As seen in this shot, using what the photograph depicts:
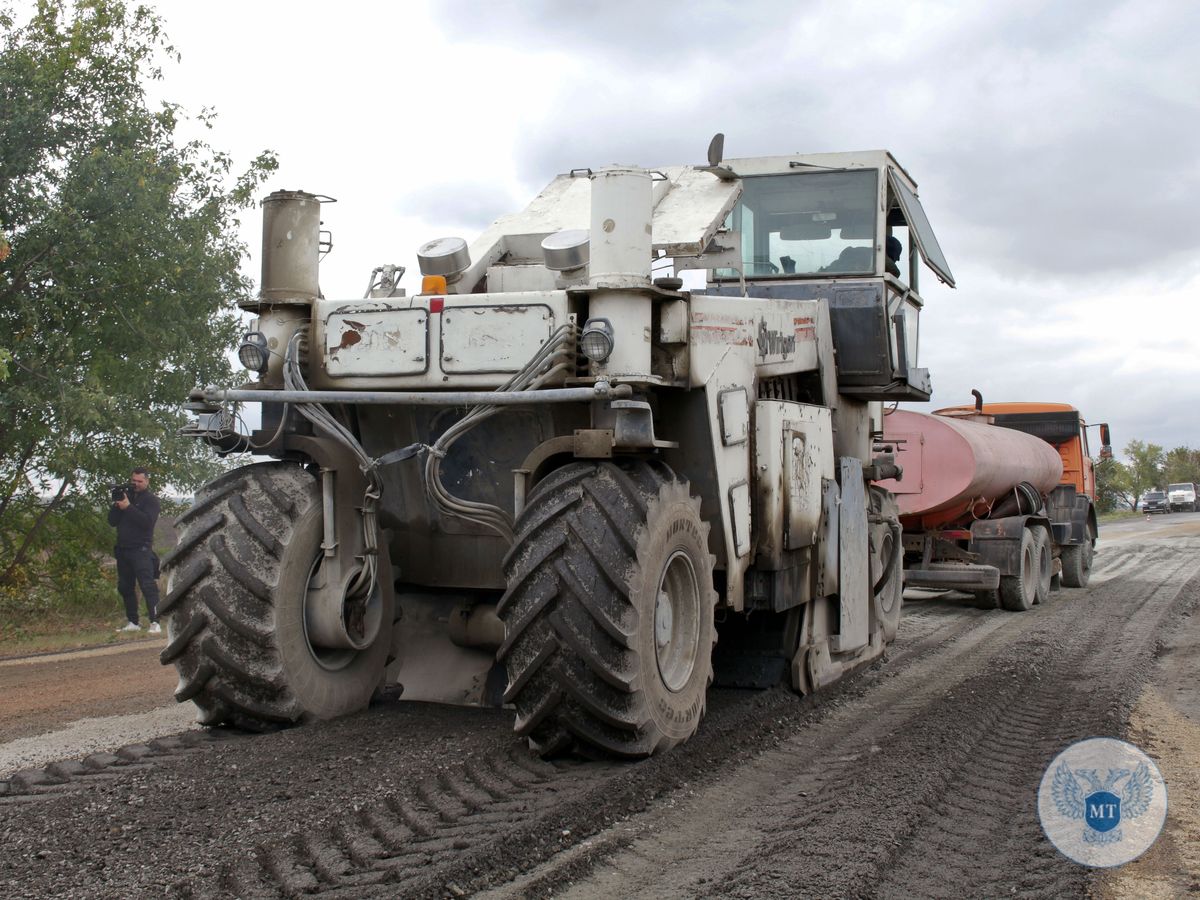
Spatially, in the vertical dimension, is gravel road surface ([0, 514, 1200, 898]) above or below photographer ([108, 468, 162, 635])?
below

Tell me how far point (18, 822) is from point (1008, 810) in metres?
3.53

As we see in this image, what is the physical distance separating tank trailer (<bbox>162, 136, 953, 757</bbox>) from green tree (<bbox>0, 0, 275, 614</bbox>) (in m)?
5.57

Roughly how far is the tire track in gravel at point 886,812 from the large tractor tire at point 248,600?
5.70 feet

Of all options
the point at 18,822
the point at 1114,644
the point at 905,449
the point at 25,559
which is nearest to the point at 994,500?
the point at 905,449

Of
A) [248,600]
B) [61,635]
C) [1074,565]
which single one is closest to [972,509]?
[1074,565]

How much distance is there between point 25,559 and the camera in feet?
38.0

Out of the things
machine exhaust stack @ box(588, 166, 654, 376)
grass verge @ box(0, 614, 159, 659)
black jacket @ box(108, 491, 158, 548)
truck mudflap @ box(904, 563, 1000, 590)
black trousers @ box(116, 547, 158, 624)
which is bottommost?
grass verge @ box(0, 614, 159, 659)

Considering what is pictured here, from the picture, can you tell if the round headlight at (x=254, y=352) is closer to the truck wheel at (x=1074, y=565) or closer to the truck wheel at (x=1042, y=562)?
the truck wheel at (x=1042, y=562)

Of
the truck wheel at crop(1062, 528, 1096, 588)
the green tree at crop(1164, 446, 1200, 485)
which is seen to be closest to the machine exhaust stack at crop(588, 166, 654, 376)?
the truck wheel at crop(1062, 528, 1096, 588)

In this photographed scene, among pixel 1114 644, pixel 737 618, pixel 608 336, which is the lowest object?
pixel 1114 644

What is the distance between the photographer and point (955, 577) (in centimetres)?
1252

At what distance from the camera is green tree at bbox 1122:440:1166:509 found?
2870 inches

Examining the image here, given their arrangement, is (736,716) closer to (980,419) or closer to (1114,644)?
(1114,644)

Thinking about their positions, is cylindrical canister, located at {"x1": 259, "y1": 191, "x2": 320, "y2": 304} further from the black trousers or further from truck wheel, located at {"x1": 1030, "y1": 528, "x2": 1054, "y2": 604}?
truck wheel, located at {"x1": 1030, "y1": 528, "x2": 1054, "y2": 604}
